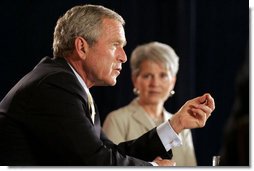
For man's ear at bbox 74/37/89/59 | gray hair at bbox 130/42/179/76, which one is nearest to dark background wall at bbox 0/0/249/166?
gray hair at bbox 130/42/179/76

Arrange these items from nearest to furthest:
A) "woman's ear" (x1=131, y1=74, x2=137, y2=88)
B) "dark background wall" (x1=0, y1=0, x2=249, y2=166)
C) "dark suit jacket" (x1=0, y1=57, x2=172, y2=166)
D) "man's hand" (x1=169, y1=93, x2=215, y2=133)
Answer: "dark suit jacket" (x1=0, y1=57, x2=172, y2=166)
"man's hand" (x1=169, y1=93, x2=215, y2=133)
"dark background wall" (x1=0, y1=0, x2=249, y2=166)
"woman's ear" (x1=131, y1=74, x2=137, y2=88)

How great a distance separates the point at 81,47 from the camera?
180 cm

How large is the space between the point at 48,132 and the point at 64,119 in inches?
3.0

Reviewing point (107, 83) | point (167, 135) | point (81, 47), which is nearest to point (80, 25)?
point (81, 47)

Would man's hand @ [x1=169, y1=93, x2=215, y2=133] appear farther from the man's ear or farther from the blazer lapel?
the man's ear

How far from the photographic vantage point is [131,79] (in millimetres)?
2018

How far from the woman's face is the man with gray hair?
0.21 meters

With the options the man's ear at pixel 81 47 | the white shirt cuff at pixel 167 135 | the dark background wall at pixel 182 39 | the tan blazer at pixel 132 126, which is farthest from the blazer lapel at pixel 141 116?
the man's ear at pixel 81 47

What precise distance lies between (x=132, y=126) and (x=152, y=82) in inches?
7.2

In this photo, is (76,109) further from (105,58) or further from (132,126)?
(132,126)

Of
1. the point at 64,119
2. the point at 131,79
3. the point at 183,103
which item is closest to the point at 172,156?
the point at 183,103

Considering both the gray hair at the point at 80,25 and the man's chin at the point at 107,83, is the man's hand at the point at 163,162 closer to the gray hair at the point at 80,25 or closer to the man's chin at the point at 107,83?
the man's chin at the point at 107,83

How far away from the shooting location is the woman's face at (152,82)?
80.3 inches

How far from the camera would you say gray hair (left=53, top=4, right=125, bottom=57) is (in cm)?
177
